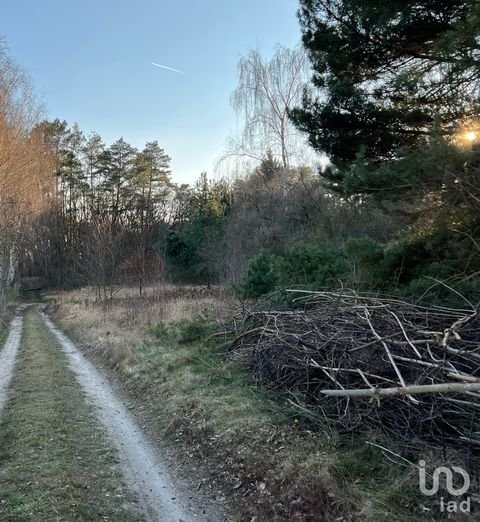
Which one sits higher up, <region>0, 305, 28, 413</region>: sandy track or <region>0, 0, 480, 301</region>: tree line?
<region>0, 0, 480, 301</region>: tree line

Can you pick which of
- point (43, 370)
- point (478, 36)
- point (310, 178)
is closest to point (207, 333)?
point (43, 370)

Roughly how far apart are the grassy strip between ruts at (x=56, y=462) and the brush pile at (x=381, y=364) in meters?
2.34

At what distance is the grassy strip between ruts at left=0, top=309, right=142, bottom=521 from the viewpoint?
12.0ft

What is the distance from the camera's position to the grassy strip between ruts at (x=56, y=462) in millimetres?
3668

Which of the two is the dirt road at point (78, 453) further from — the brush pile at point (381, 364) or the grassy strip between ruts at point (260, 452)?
the brush pile at point (381, 364)

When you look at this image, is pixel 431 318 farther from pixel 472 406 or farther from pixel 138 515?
pixel 138 515

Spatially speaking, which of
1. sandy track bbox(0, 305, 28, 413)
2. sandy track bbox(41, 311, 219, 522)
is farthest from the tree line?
sandy track bbox(0, 305, 28, 413)

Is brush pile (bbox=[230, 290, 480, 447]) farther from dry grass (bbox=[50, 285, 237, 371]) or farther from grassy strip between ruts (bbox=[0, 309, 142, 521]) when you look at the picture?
dry grass (bbox=[50, 285, 237, 371])

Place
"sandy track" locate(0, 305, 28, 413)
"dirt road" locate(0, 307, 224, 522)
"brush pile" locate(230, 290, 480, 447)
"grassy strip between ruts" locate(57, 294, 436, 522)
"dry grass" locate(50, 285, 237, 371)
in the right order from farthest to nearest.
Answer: "dry grass" locate(50, 285, 237, 371) → "sandy track" locate(0, 305, 28, 413) → "dirt road" locate(0, 307, 224, 522) → "brush pile" locate(230, 290, 480, 447) → "grassy strip between ruts" locate(57, 294, 436, 522)

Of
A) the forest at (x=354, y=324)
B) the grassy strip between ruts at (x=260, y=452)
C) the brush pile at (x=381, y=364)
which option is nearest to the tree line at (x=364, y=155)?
the forest at (x=354, y=324)

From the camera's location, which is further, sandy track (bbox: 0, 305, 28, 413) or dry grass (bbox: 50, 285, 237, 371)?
dry grass (bbox: 50, 285, 237, 371)

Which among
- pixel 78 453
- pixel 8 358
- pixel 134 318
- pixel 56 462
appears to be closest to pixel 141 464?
pixel 78 453

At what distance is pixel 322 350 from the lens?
17.4ft

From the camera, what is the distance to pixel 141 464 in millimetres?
4770
